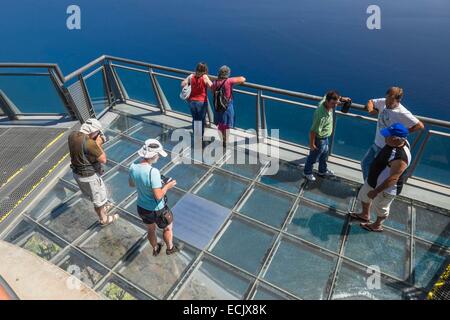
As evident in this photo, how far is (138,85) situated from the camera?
9.12m

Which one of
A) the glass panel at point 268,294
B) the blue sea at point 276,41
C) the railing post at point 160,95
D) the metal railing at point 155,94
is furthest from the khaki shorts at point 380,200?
the blue sea at point 276,41

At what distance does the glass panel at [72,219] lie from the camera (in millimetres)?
5488

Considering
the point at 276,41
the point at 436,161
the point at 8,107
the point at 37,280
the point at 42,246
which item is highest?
the point at 8,107

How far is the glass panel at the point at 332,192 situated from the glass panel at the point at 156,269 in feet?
9.11

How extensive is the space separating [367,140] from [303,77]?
50.2m

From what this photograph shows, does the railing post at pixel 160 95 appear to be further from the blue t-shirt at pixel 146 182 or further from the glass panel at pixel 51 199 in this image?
the blue t-shirt at pixel 146 182

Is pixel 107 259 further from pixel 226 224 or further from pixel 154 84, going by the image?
pixel 154 84

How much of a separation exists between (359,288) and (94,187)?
15.0 ft

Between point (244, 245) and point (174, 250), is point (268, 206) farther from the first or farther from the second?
point (174, 250)

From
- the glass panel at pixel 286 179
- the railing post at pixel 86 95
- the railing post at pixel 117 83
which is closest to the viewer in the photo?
the glass panel at pixel 286 179

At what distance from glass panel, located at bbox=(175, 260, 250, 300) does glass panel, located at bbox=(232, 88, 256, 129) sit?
4038mm

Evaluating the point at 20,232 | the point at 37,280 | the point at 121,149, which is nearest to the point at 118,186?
the point at 121,149

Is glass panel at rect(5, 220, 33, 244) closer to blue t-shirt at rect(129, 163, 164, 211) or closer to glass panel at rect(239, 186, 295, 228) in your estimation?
blue t-shirt at rect(129, 163, 164, 211)

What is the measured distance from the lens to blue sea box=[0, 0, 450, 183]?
50719mm
